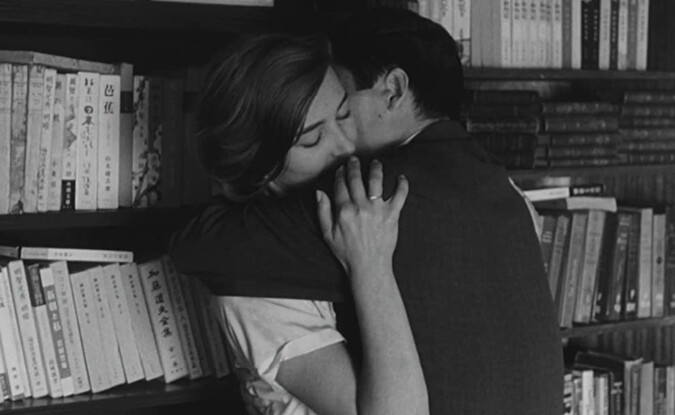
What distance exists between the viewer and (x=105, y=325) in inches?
76.5

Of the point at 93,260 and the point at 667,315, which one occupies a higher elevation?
the point at 93,260

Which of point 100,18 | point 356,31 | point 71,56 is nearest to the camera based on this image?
point 356,31

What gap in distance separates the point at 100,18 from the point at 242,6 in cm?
25

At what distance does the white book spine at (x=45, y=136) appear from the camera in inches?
73.1

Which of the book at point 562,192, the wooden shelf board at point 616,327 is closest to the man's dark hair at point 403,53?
the book at point 562,192

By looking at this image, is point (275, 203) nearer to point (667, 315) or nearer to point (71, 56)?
point (71, 56)

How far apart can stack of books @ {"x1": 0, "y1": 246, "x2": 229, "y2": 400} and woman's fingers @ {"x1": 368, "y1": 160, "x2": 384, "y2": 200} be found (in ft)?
1.63

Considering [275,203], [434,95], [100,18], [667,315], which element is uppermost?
[100,18]

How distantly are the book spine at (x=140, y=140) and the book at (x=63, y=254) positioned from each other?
3.8 inches

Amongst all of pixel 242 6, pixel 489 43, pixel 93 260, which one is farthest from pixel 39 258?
pixel 489 43

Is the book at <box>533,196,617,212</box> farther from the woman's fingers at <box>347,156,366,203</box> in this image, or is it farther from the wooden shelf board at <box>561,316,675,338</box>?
the woman's fingers at <box>347,156,366,203</box>

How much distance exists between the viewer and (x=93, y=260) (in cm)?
195

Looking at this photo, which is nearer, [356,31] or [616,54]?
[356,31]

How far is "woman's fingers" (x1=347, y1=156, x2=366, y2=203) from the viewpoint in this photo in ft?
5.00
